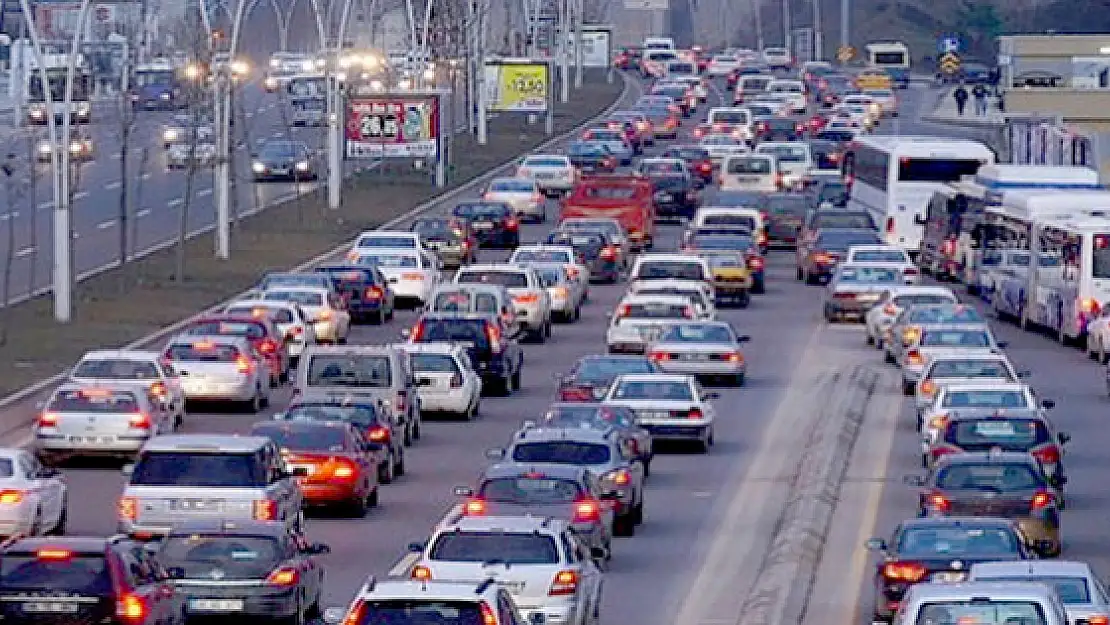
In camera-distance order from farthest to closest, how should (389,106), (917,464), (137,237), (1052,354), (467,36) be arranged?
(467,36) → (389,106) → (137,237) → (1052,354) → (917,464)

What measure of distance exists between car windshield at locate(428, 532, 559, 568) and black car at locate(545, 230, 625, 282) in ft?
143

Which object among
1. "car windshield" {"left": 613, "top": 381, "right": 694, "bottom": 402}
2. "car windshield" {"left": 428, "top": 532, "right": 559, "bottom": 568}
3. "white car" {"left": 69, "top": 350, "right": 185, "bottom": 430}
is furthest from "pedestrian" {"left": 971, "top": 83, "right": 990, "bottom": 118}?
"car windshield" {"left": 428, "top": 532, "right": 559, "bottom": 568}

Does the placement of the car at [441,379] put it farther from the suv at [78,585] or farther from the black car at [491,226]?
the black car at [491,226]

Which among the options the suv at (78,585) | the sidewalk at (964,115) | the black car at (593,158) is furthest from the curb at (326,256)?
the suv at (78,585)

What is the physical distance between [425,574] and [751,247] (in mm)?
44282

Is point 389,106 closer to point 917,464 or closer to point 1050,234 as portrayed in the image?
point 1050,234

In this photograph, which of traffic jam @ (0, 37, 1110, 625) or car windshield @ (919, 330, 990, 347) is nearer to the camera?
traffic jam @ (0, 37, 1110, 625)

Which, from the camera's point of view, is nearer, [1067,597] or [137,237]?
[1067,597]

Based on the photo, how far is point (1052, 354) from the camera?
2341 inches

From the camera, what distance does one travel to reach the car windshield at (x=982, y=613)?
22.6 m

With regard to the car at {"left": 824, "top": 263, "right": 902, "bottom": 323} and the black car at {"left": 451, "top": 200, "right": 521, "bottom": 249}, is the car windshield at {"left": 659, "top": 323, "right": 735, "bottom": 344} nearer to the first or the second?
the car at {"left": 824, "top": 263, "right": 902, "bottom": 323}

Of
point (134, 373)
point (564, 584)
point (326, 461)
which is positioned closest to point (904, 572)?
point (564, 584)

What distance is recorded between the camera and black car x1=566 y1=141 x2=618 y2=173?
324ft

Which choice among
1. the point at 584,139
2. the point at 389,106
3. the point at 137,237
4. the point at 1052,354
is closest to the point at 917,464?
the point at 1052,354
